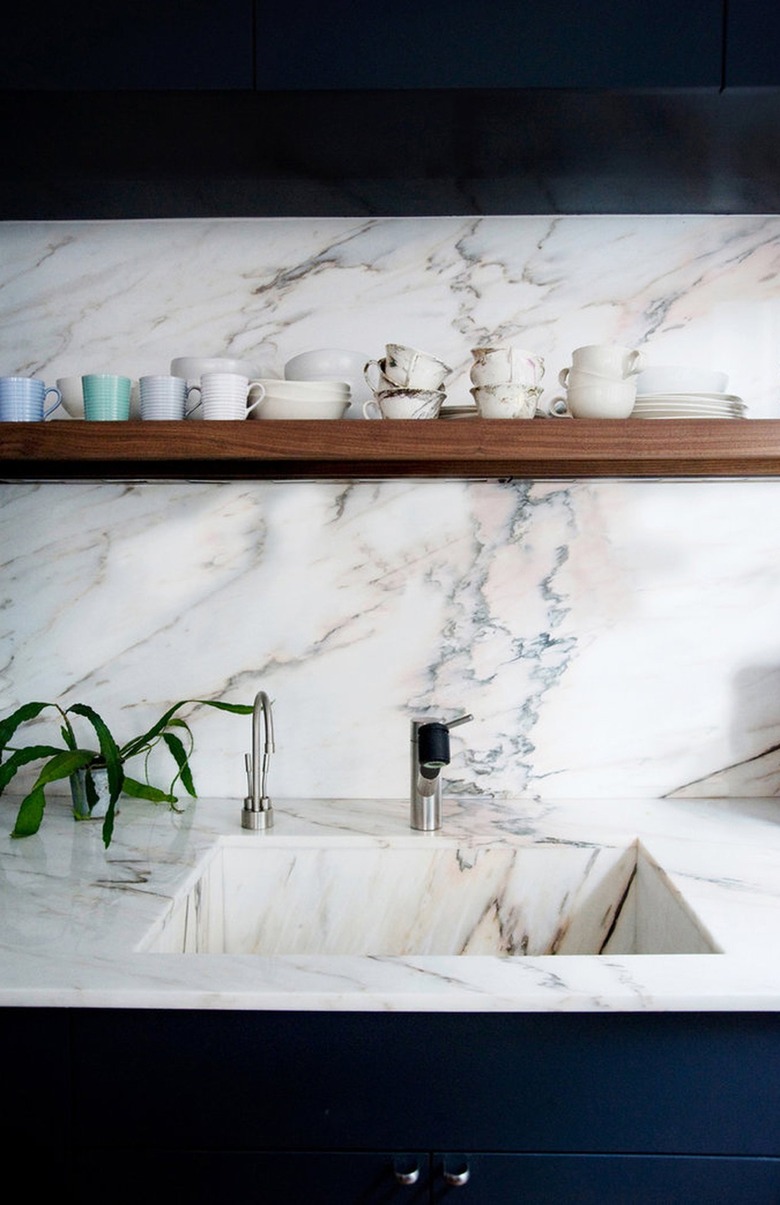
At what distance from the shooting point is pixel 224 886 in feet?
4.68

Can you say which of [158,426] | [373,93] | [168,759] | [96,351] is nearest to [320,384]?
[158,426]

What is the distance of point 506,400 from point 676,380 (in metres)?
0.27

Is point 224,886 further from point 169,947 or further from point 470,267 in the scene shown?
point 470,267

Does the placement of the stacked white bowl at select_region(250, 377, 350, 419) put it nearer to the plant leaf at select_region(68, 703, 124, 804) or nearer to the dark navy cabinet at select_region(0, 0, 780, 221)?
the dark navy cabinet at select_region(0, 0, 780, 221)

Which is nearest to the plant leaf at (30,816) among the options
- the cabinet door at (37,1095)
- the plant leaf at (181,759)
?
the plant leaf at (181,759)

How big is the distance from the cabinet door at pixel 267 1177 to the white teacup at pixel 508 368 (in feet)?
3.14

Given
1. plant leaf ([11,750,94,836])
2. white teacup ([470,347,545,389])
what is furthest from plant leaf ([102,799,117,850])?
white teacup ([470,347,545,389])

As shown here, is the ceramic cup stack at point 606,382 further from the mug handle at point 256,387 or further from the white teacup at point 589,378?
the mug handle at point 256,387

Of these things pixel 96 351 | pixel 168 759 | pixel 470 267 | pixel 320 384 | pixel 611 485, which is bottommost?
pixel 168 759

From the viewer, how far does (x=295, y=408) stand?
4.49 ft

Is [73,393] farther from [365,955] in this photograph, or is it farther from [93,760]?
[365,955]

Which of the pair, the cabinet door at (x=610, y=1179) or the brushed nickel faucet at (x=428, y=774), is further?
the brushed nickel faucet at (x=428, y=774)

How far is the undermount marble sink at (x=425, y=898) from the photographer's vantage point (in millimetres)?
1406

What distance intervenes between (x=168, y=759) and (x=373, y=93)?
1099 millimetres
